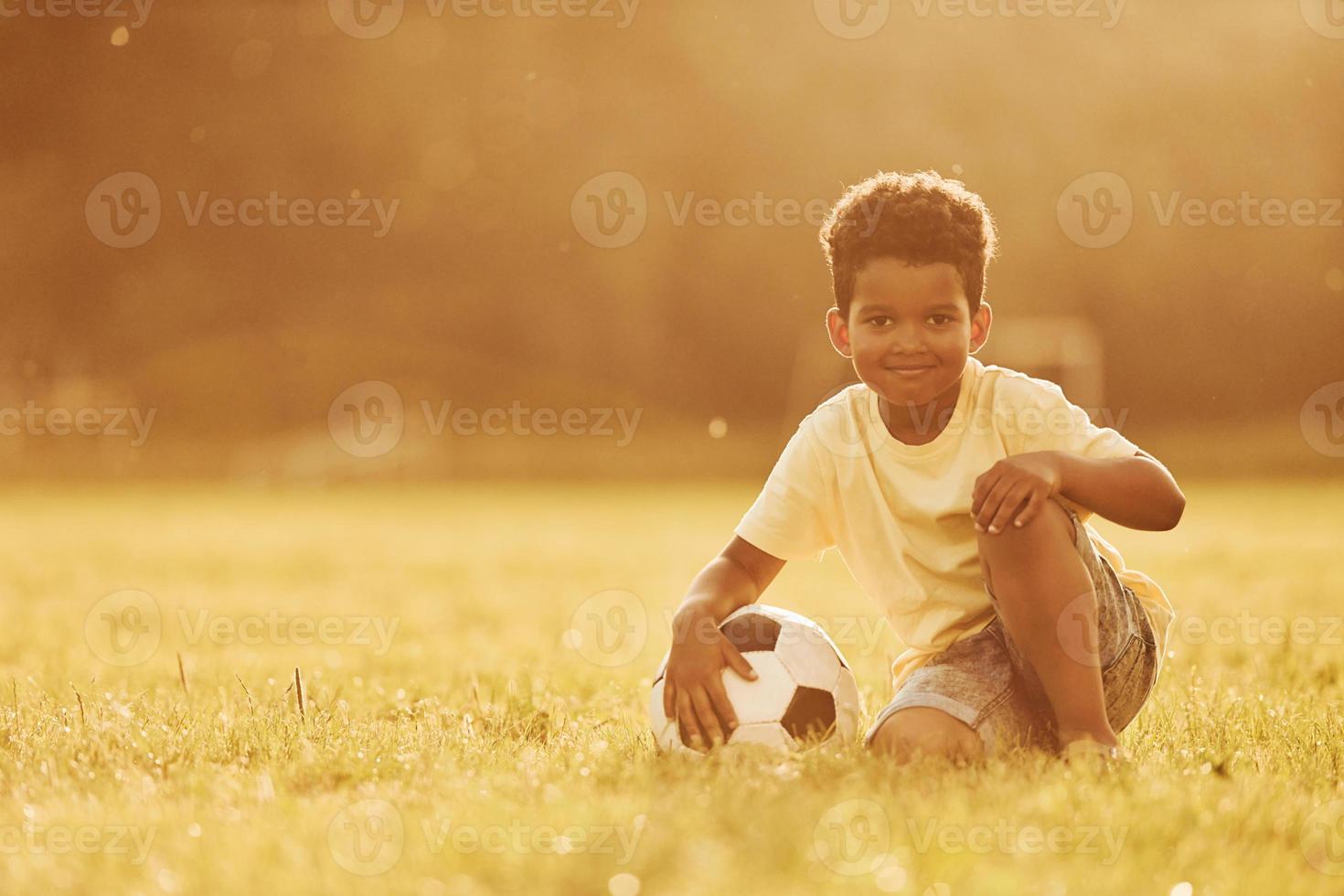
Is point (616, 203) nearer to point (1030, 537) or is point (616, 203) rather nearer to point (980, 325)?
point (980, 325)

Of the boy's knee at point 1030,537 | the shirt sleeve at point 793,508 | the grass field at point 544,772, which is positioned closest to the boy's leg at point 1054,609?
the boy's knee at point 1030,537

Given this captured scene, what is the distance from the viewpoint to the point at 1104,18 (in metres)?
27.9

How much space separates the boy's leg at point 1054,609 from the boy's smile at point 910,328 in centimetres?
41

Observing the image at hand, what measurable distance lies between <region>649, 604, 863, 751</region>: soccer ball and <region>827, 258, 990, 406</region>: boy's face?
23.8 inches

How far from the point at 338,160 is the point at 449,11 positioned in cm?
402

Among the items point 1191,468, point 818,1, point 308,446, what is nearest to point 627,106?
point 818,1

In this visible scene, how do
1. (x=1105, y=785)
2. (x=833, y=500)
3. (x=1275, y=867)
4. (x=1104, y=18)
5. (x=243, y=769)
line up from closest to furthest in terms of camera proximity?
(x=1275, y=867)
(x=1105, y=785)
(x=243, y=769)
(x=833, y=500)
(x=1104, y=18)

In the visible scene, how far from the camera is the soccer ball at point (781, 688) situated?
2.69 m

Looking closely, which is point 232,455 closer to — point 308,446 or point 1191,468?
point 308,446

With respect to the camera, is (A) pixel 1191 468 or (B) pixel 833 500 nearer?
(B) pixel 833 500

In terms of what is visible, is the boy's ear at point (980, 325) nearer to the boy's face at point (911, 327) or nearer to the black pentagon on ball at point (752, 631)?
the boy's face at point (911, 327)

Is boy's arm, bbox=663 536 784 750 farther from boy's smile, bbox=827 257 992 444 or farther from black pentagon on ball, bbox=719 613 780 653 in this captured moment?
boy's smile, bbox=827 257 992 444

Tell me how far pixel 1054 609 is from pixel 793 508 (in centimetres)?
70

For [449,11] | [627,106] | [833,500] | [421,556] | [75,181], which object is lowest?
[421,556]
